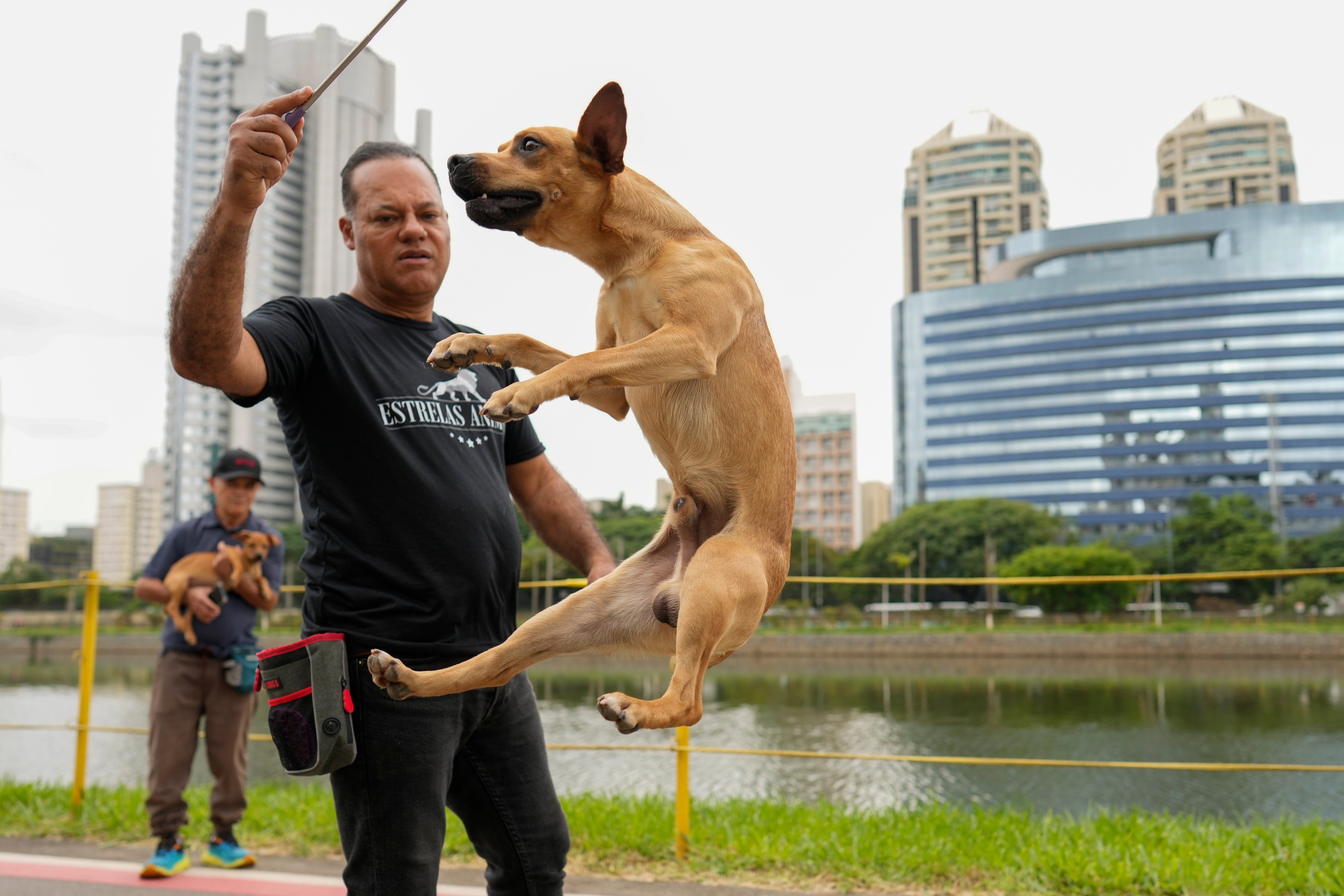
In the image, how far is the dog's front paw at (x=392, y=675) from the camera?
1.44m

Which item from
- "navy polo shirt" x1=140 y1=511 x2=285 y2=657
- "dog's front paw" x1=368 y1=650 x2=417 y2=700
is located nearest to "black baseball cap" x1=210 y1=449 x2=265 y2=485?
"navy polo shirt" x1=140 y1=511 x2=285 y2=657

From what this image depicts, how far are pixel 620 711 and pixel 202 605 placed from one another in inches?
171

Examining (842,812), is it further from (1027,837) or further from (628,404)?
(628,404)

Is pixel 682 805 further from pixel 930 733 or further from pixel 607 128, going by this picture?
pixel 930 733

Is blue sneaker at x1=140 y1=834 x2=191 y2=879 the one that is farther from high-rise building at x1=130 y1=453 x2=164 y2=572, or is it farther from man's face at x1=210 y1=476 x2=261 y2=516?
high-rise building at x1=130 y1=453 x2=164 y2=572

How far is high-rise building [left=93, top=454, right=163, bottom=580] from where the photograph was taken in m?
128

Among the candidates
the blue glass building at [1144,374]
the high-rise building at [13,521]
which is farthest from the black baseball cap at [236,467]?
the high-rise building at [13,521]

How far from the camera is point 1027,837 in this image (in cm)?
491

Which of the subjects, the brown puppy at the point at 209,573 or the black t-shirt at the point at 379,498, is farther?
the brown puppy at the point at 209,573

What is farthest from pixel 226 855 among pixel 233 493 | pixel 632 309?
pixel 632 309

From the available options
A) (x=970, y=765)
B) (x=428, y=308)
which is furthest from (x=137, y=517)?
(x=428, y=308)

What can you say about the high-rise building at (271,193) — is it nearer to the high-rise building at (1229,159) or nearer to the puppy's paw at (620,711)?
the high-rise building at (1229,159)

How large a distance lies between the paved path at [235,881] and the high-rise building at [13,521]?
148 m

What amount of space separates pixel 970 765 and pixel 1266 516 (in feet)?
171
